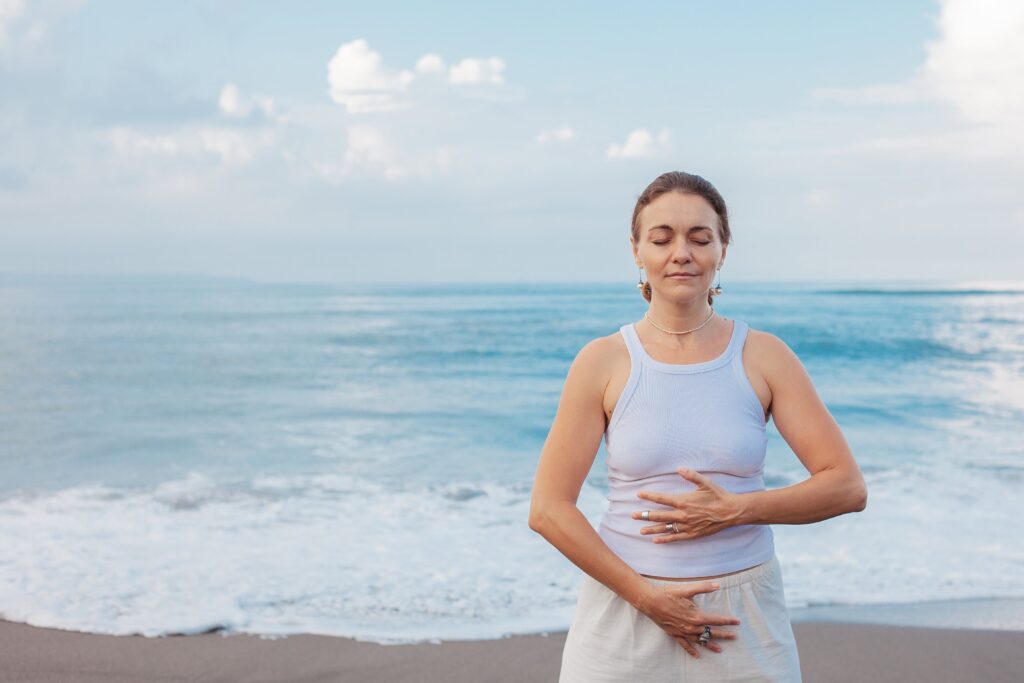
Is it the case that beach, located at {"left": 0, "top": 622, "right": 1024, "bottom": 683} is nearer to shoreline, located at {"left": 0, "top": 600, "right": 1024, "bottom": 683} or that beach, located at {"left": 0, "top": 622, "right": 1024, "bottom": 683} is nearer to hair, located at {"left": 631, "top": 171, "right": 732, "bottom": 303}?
shoreline, located at {"left": 0, "top": 600, "right": 1024, "bottom": 683}

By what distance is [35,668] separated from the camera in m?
4.11

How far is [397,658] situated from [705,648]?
2605mm

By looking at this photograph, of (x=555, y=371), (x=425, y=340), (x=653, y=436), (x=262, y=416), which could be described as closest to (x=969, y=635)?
(x=653, y=436)

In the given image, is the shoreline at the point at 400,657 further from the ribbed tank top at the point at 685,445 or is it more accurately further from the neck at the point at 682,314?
the neck at the point at 682,314

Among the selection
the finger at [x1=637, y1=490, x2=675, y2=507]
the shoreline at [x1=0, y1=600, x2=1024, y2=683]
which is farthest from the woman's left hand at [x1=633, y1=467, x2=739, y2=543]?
the shoreline at [x1=0, y1=600, x2=1024, y2=683]

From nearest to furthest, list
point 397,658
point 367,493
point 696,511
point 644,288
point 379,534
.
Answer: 1. point 696,511
2. point 644,288
3. point 397,658
4. point 379,534
5. point 367,493

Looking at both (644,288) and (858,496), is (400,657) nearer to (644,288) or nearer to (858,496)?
(644,288)

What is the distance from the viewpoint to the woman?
2061mm

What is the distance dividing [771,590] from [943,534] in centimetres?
557

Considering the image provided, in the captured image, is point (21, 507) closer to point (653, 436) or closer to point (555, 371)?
point (653, 436)

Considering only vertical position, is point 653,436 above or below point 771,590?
above

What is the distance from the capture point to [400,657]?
436 cm

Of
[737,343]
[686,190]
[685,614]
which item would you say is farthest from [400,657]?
[686,190]

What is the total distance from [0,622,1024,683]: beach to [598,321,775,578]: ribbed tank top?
7.38 feet
